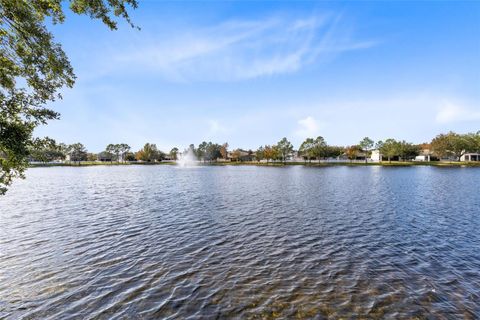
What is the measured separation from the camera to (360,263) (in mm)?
12469

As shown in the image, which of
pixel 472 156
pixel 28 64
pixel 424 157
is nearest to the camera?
pixel 28 64

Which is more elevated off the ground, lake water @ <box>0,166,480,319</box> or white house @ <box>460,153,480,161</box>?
white house @ <box>460,153,480,161</box>

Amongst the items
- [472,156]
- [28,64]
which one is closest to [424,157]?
[472,156]

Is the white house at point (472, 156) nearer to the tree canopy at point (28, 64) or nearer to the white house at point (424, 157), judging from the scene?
the white house at point (424, 157)

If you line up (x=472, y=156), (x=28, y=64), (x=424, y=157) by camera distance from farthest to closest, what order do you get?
(x=424, y=157) < (x=472, y=156) < (x=28, y=64)

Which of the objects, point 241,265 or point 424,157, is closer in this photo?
point 241,265

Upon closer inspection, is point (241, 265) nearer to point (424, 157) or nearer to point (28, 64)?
point (28, 64)

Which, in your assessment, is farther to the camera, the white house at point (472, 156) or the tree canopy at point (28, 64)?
the white house at point (472, 156)

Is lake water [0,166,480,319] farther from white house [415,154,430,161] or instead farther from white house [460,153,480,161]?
white house [415,154,430,161]

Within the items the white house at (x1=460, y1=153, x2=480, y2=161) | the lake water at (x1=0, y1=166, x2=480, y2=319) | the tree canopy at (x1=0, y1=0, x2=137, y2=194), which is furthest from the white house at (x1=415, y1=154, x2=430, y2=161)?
the tree canopy at (x1=0, y1=0, x2=137, y2=194)

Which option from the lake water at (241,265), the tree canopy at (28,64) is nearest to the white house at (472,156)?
the lake water at (241,265)

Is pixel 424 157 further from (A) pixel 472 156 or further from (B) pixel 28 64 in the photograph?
(B) pixel 28 64

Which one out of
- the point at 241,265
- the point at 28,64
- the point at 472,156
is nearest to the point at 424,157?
the point at 472,156

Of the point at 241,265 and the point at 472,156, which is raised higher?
the point at 472,156
